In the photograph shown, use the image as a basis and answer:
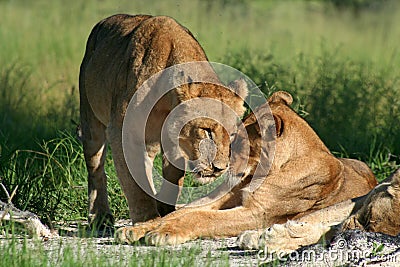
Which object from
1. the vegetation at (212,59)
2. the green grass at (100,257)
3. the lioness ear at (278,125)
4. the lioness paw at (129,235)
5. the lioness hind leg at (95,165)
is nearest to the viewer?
the green grass at (100,257)

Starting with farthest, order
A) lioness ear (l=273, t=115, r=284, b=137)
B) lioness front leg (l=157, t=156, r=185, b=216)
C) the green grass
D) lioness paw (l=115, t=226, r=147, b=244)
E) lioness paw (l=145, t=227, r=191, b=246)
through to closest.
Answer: lioness front leg (l=157, t=156, r=185, b=216), lioness ear (l=273, t=115, r=284, b=137), lioness paw (l=115, t=226, r=147, b=244), lioness paw (l=145, t=227, r=191, b=246), the green grass

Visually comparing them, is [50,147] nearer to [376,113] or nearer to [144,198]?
[144,198]

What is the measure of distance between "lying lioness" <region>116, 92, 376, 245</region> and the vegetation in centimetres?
106

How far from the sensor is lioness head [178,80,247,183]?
5098mm

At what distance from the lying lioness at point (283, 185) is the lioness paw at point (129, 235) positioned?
0.18 m

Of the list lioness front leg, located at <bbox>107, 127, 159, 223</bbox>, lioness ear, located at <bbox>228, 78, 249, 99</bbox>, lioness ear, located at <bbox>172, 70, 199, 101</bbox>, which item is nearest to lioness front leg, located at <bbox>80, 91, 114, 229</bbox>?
lioness front leg, located at <bbox>107, 127, 159, 223</bbox>

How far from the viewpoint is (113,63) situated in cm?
618

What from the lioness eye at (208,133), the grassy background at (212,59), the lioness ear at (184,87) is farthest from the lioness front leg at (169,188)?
the lioness eye at (208,133)

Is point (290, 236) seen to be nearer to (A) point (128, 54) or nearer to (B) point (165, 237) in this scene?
(B) point (165, 237)

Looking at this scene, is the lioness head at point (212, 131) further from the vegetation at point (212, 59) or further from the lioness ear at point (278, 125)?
the vegetation at point (212, 59)

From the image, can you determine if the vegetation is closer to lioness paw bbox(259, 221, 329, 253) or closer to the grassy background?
the grassy background

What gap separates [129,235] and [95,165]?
5.26ft

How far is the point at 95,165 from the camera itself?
6.45m

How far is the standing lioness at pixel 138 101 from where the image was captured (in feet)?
17.2
